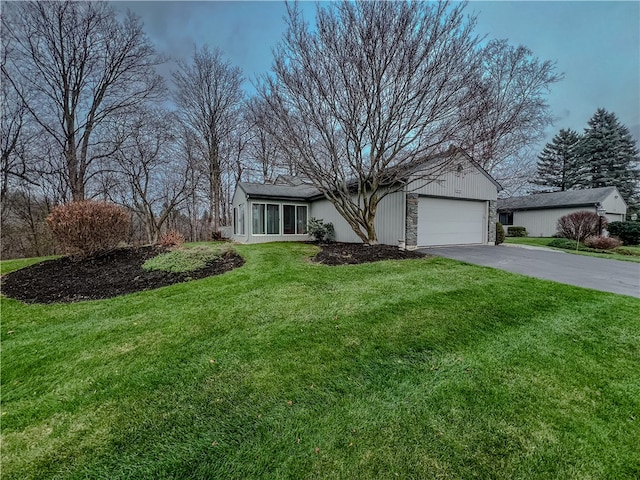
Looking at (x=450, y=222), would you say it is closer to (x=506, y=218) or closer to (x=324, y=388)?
(x=324, y=388)

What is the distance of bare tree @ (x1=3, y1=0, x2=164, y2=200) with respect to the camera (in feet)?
43.0

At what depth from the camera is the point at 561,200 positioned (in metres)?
21.2

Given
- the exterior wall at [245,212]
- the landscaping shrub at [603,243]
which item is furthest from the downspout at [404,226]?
the landscaping shrub at [603,243]

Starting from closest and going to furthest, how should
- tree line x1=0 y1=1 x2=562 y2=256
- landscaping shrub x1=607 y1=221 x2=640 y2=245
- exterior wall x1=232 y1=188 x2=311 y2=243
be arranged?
tree line x1=0 y1=1 x2=562 y2=256 → exterior wall x1=232 y1=188 x2=311 y2=243 → landscaping shrub x1=607 y1=221 x2=640 y2=245

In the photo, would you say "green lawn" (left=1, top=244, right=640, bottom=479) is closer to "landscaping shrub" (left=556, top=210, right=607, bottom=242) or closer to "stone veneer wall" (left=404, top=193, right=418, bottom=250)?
"stone veneer wall" (left=404, top=193, right=418, bottom=250)

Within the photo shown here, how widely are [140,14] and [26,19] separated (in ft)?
15.5

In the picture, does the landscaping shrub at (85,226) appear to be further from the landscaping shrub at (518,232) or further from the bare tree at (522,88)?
the landscaping shrub at (518,232)

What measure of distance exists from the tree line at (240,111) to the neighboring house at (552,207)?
12.8 ft

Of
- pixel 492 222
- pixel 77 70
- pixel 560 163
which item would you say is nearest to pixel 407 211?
pixel 492 222

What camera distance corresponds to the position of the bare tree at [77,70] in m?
13.1

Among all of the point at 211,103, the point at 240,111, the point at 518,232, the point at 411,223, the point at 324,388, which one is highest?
the point at 211,103

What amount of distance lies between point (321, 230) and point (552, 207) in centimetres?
1929

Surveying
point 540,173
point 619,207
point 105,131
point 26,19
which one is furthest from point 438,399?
point 540,173

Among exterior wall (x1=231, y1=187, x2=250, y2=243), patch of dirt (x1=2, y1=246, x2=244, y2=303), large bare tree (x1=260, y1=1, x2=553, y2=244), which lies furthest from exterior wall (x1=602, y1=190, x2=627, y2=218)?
patch of dirt (x1=2, y1=246, x2=244, y2=303)
